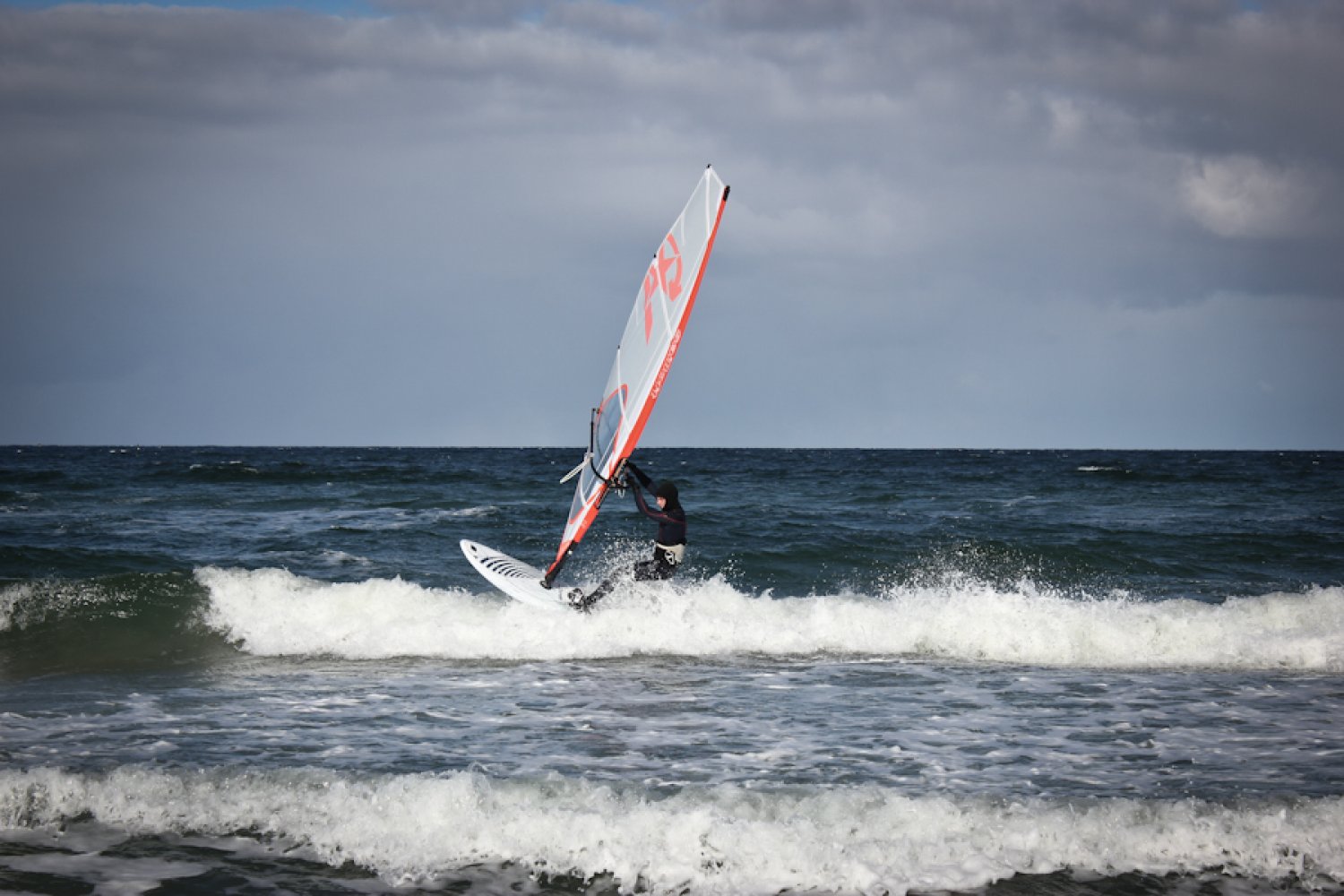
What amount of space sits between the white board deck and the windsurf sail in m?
0.95

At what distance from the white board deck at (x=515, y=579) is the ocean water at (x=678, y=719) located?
294 mm

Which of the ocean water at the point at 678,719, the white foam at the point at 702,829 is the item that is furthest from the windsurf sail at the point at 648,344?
the white foam at the point at 702,829

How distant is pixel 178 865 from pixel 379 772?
1494 mm

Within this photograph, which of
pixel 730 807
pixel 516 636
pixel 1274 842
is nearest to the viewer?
pixel 1274 842

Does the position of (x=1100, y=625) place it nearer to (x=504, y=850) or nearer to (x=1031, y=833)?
(x=1031, y=833)

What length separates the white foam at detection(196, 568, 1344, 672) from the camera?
1147cm

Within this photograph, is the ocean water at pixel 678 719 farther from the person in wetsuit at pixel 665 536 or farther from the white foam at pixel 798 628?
the person in wetsuit at pixel 665 536

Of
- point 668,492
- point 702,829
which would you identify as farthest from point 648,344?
point 702,829

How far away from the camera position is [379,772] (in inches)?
271

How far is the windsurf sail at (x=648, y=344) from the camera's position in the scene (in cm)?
945

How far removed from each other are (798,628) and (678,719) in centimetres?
408

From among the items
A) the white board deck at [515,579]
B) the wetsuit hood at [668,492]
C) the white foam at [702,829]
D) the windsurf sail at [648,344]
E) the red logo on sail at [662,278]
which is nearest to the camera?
the white foam at [702,829]

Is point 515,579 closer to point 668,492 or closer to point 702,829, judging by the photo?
point 668,492

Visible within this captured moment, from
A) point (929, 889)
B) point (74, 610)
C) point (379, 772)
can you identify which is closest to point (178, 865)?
point (379, 772)
